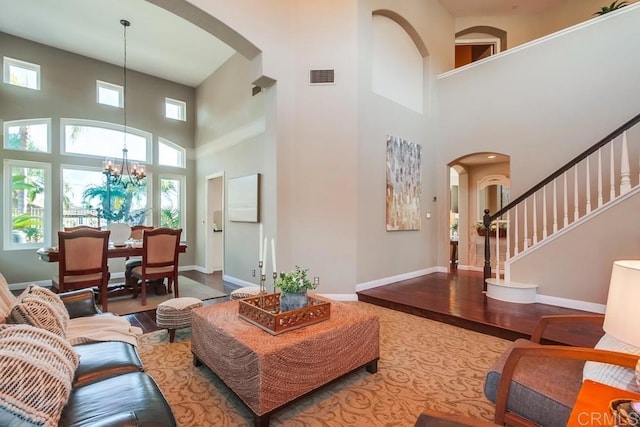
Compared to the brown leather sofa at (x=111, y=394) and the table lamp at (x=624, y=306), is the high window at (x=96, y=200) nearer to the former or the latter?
the brown leather sofa at (x=111, y=394)

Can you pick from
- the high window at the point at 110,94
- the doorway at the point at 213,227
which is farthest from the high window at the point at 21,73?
the doorway at the point at 213,227

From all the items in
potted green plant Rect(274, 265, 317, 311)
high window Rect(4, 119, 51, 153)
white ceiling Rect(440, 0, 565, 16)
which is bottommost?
potted green plant Rect(274, 265, 317, 311)

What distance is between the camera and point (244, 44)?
398 centimetres

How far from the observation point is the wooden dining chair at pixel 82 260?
12.0 ft

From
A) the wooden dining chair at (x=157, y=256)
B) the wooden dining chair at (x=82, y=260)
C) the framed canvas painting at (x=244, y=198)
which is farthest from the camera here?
the framed canvas painting at (x=244, y=198)

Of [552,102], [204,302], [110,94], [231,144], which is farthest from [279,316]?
[110,94]

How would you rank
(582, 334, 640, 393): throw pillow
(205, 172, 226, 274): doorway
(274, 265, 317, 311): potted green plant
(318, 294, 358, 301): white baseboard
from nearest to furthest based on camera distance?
(582, 334, 640, 393): throw pillow → (274, 265, 317, 311): potted green plant → (318, 294, 358, 301): white baseboard → (205, 172, 226, 274): doorway

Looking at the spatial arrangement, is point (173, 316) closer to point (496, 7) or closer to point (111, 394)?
point (111, 394)

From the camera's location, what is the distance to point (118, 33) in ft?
17.1

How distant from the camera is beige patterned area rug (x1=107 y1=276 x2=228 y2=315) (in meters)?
4.14

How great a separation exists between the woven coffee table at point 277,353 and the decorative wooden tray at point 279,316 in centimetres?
4

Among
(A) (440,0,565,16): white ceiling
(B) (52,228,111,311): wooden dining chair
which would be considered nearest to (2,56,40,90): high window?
(B) (52,228,111,311): wooden dining chair

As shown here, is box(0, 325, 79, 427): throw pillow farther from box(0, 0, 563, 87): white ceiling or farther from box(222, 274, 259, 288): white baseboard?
box(0, 0, 563, 87): white ceiling

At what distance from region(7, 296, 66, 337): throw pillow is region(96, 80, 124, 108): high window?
5.96m
